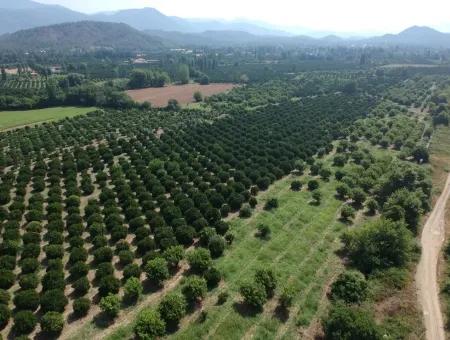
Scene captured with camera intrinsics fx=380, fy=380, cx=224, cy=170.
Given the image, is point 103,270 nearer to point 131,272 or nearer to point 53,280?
point 131,272

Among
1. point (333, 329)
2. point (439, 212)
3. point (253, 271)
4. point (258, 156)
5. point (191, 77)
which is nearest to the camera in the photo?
point (333, 329)

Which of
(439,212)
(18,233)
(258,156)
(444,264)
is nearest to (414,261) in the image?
(444,264)

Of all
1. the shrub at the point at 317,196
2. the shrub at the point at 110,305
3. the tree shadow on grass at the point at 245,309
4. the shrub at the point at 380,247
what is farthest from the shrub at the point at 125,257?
the shrub at the point at 317,196

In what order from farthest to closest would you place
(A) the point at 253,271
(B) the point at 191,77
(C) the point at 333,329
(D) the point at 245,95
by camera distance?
(B) the point at 191,77 < (D) the point at 245,95 < (A) the point at 253,271 < (C) the point at 333,329

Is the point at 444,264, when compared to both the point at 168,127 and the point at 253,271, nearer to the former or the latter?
the point at 253,271

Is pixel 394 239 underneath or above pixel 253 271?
above

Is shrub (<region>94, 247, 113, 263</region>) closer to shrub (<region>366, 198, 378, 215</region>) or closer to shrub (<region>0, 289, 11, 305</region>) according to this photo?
shrub (<region>0, 289, 11, 305</region>)

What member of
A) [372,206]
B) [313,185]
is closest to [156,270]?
[313,185]
